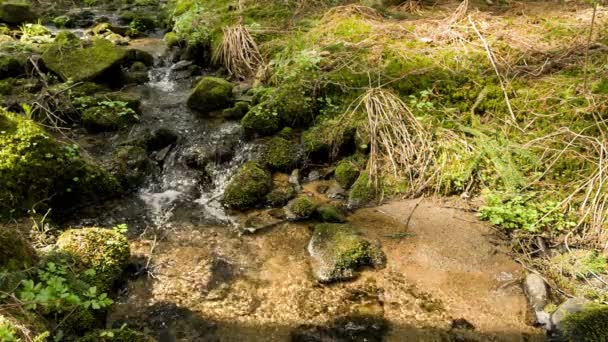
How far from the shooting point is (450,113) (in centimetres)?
548

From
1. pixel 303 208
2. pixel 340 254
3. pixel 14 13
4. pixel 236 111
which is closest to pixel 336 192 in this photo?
pixel 303 208

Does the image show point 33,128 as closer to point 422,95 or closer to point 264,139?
point 264,139

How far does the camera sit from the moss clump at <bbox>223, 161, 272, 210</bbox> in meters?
5.16

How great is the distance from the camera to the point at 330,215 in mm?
4809

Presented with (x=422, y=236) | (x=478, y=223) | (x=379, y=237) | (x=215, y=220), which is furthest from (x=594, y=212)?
(x=215, y=220)

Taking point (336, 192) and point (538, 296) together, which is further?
point (336, 192)

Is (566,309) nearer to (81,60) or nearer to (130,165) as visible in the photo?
(130,165)

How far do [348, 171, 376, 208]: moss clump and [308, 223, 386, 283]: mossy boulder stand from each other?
63 centimetres

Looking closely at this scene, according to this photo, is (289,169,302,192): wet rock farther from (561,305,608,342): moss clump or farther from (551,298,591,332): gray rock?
(561,305,608,342): moss clump

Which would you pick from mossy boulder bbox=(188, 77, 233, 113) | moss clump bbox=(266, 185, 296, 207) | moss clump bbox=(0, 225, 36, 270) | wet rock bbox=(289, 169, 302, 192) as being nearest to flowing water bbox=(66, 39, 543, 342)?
wet rock bbox=(289, 169, 302, 192)

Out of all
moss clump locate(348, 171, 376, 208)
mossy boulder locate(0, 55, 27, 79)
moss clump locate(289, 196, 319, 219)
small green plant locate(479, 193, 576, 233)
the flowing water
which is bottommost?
the flowing water

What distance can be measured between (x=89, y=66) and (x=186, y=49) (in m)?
1.98

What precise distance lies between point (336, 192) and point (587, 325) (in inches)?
110

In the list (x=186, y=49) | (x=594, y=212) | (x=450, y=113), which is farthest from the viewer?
(x=186, y=49)
